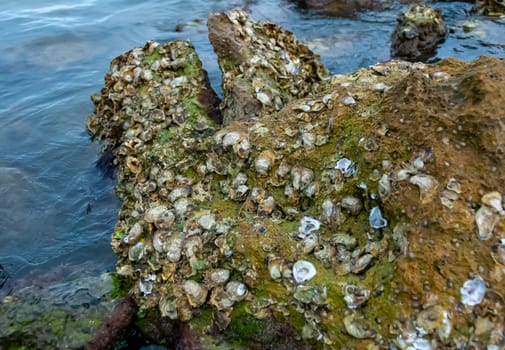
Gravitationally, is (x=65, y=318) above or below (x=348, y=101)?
below

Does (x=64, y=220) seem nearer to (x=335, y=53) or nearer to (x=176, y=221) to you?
(x=176, y=221)

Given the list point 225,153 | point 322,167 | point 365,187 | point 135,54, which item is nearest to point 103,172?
point 135,54

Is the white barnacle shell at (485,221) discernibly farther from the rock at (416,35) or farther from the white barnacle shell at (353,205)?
the rock at (416,35)

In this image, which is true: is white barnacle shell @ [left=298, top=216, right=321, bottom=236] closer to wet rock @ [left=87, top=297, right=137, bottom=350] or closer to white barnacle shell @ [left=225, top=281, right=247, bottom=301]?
white barnacle shell @ [left=225, top=281, right=247, bottom=301]

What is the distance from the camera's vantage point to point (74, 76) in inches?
350

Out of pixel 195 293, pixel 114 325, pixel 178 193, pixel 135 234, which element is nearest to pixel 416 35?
pixel 178 193

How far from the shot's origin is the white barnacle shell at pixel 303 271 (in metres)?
3.01

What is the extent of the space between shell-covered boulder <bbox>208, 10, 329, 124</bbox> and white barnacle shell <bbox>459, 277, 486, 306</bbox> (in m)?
2.63

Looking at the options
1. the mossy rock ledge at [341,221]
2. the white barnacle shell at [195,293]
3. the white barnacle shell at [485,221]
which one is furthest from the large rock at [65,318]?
the white barnacle shell at [485,221]

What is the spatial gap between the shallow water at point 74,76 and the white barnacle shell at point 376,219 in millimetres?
2662

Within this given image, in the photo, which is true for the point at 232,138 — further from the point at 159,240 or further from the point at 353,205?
the point at 353,205

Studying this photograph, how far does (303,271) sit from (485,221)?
1070mm

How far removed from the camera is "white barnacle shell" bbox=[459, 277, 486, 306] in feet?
8.32

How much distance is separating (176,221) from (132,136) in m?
1.77
